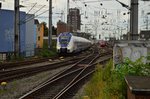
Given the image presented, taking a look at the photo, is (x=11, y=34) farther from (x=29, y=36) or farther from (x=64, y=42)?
(x=64, y=42)

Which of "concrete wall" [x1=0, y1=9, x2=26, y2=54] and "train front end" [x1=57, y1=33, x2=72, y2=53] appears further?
"train front end" [x1=57, y1=33, x2=72, y2=53]

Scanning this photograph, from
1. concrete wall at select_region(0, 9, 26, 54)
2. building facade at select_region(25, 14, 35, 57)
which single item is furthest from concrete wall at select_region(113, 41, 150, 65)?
building facade at select_region(25, 14, 35, 57)

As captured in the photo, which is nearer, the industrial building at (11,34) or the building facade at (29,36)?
the industrial building at (11,34)

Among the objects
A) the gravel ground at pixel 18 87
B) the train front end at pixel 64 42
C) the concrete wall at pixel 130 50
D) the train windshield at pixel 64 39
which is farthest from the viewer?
the train windshield at pixel 64 39

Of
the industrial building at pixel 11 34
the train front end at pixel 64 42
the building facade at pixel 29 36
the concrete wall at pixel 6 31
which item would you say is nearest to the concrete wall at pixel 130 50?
the industrial building at pixel 11 34

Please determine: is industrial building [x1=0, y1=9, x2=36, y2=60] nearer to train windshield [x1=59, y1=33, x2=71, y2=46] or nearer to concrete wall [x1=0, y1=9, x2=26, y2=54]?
concrete wall [x1=0, y1=9, x2=26, y2=54]

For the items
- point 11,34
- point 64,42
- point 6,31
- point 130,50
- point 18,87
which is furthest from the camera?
point 64,42

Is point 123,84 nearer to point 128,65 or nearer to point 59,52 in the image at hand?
point 128,65

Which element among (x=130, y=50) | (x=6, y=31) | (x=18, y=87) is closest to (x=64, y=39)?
(x=6, y=31)

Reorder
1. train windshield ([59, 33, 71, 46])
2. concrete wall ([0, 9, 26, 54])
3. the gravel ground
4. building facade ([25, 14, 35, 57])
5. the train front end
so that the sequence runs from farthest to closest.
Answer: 1. building facade ([25, 14, 35, 57])
2. train windshield ([59, 33, 71, 46])
3. the train front end
4. concrete wall ([0, 9, 26, 54])
5. the gravel ground

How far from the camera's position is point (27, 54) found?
52.5 meters

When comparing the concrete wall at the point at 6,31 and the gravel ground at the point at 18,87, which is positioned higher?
the concrete wall at the point at 6,31

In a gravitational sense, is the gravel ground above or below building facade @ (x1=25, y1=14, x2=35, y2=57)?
below

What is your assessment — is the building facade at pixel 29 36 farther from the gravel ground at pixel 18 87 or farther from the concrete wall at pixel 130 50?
the concrete wall at pixel 130 50
